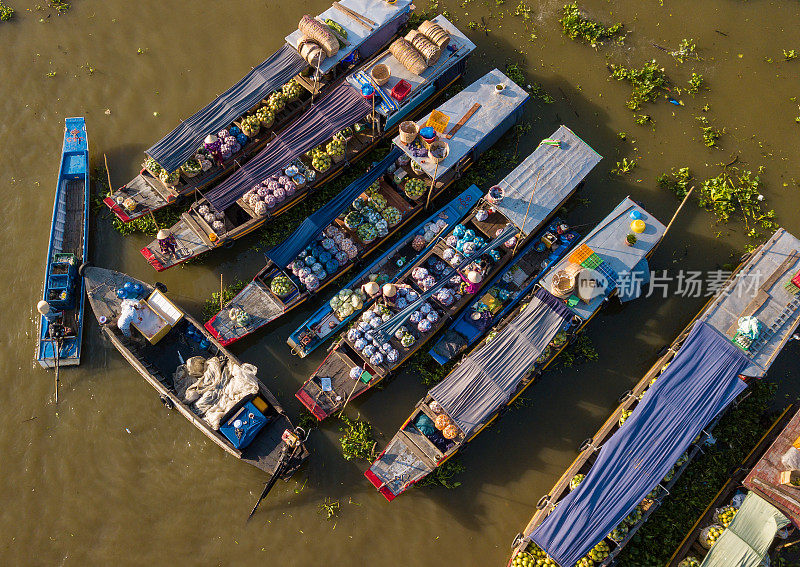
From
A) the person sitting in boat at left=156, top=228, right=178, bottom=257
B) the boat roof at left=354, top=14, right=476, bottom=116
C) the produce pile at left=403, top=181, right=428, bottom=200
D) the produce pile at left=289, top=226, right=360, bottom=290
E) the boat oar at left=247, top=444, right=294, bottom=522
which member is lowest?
the boat oar at left=247, top=444, right=294, bottom=522

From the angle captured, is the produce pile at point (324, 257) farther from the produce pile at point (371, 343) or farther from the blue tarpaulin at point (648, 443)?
the blue tarpaulin at point (648, 443)

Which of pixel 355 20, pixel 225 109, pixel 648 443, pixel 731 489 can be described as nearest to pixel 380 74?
pixel 355 20

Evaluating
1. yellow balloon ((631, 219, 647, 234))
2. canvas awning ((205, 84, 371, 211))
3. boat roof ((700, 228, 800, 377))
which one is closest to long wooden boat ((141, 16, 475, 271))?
canvas awning ((205, 84, 371, 211))

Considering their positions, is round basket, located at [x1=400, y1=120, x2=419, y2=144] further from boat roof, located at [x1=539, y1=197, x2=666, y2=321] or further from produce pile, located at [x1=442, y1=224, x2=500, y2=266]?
boat roof, located at [x1=539, y1=197, x2=666, y2=321]

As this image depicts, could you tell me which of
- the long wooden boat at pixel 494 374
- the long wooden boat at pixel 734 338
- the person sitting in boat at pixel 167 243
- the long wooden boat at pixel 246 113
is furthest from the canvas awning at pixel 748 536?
the long wooden boat at pixel 246 113

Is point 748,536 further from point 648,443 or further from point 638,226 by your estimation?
point 638,226

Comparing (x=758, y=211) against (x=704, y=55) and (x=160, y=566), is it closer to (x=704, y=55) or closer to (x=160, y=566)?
(x=704, y=55)
